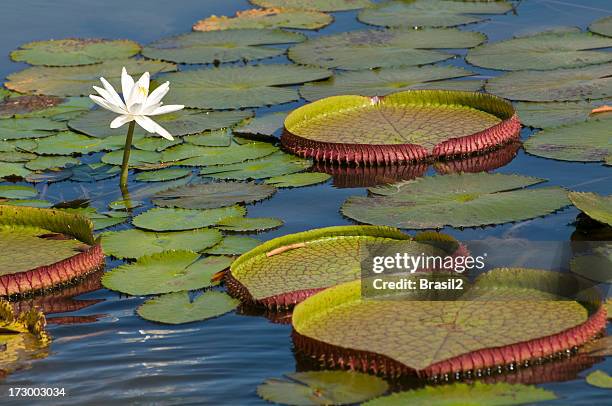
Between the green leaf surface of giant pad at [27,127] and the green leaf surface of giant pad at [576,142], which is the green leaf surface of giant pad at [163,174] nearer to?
the green leaf surface of giant pad at [27,127]

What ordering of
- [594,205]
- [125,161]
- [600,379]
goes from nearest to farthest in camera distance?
[600,379] < [594,205] < [125,161]

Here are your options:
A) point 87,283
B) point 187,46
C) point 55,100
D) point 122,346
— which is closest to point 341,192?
point 87,283

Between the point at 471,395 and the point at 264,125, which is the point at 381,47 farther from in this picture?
the point at 471,395

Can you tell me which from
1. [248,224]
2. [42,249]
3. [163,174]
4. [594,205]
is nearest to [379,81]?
[163,174]

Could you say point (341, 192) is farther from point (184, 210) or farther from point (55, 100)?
point (55, 100)

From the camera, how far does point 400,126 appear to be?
22.5 ft

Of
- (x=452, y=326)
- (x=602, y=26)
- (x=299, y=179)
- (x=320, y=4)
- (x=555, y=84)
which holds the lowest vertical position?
(x=452, y=326)

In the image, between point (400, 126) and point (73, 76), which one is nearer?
point (400, 126)

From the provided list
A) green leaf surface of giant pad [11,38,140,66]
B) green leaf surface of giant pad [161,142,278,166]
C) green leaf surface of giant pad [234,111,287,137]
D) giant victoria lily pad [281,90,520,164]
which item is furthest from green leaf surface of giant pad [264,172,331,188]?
green leaf surface of giant pad [11,38,140,66]

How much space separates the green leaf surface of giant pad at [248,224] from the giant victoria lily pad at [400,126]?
92 cm

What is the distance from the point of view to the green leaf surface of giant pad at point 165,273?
16.9 ft

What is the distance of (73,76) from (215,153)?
1.97 m

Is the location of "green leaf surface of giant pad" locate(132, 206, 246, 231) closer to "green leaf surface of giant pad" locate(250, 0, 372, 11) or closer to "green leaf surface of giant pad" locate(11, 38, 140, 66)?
"green leaf surface of giant pad" locate(11, 38, 140, 66)

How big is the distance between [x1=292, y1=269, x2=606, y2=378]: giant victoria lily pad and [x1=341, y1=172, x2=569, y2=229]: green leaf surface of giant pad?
767mm
